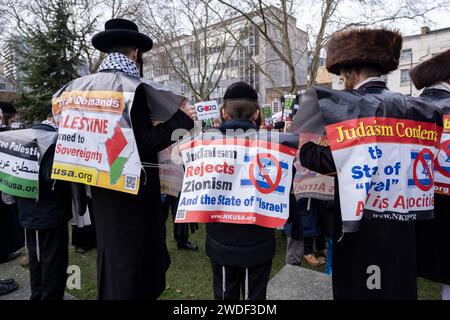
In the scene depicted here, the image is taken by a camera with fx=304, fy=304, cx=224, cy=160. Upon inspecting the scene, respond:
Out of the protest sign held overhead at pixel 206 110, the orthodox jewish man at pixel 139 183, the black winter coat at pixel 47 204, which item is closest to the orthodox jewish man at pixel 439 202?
the orthodox jewish man at pixel 139 183

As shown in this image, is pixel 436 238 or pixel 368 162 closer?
pixel 368 162

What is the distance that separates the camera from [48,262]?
2.67 m

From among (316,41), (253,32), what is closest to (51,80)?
(253,32)

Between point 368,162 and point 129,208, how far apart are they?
1.65 metres

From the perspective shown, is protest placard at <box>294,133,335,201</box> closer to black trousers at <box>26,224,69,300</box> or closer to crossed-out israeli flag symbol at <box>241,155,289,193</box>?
crossed-out israeli flag symbol at <box>241,155,289,193</box>

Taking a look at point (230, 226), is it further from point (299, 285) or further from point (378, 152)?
point (299, 285)

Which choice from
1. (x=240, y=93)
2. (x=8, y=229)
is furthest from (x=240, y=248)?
(x=8, y=229)

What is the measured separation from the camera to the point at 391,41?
6.57 ft

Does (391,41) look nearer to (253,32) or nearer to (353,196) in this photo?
(353,196)

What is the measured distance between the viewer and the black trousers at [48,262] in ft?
8.75

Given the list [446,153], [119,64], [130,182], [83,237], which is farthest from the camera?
[83,237]

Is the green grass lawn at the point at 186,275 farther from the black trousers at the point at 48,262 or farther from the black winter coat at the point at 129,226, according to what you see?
the black winter coat at the point at 129,226

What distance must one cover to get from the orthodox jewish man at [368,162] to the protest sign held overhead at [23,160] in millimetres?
2235

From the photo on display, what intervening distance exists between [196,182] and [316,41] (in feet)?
36.4
